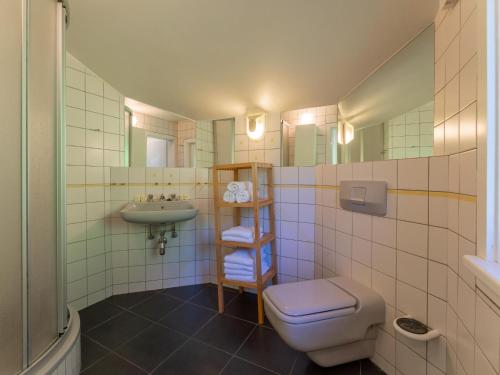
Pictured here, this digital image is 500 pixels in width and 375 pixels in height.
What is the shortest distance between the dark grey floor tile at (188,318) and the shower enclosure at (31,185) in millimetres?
675

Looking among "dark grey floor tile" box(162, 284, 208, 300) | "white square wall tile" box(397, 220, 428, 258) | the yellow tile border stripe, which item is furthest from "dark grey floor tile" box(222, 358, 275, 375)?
the yellow tile border stripe

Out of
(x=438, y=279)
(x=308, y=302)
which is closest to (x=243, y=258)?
(x=308, y=302)

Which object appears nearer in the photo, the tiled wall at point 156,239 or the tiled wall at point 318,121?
the tiled wall at point 156,239

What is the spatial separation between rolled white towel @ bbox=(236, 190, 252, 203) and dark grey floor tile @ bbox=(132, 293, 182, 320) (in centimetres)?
103

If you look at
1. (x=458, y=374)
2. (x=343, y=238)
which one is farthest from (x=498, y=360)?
(x=343, y=238)

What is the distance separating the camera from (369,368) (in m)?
1.21

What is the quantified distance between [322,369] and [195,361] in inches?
27.5

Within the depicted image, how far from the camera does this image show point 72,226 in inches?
67.6

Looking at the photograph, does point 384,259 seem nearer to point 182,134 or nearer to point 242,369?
point 242,369

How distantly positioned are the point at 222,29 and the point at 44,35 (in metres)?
0.83

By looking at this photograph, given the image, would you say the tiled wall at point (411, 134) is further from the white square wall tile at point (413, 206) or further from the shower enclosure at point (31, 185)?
→ the shower enclosure at point (31, 185)

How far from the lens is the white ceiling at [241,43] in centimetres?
112

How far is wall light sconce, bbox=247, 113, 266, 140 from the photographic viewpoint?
2.28 m

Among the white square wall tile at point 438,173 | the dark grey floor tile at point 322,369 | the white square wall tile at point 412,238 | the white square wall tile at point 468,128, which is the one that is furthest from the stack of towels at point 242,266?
the white square wall tile at point 468,128
